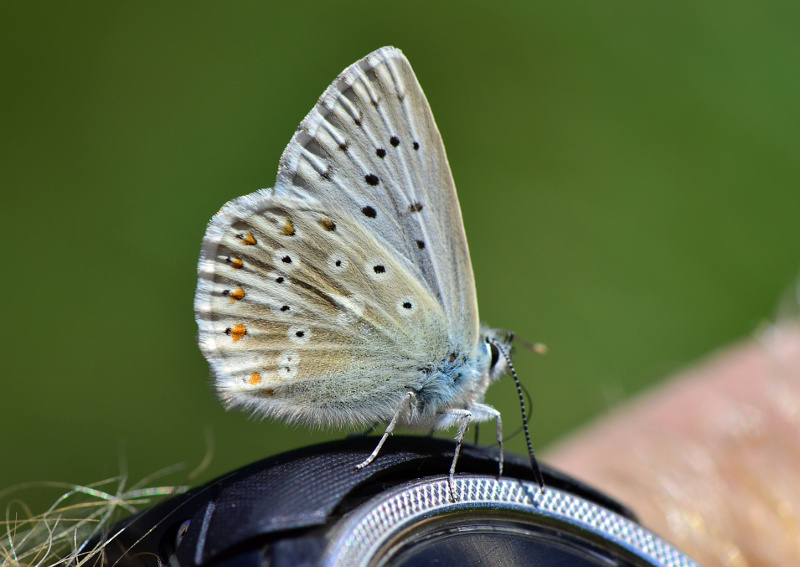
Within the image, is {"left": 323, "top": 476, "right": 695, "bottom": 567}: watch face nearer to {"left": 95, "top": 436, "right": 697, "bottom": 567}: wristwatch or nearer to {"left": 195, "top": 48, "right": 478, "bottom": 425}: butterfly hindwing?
{"left": 95, "top": 436, "right": 697, "bottom": 567}: wristwatch

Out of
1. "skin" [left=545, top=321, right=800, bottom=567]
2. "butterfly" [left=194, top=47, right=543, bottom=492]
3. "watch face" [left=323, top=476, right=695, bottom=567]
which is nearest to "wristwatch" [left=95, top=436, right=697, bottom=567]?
"watch face" [left=323, top=476, right=695, bottom=567]

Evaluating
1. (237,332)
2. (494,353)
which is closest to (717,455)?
(494,353)

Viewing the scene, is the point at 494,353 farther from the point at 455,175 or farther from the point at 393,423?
the point at 455,175

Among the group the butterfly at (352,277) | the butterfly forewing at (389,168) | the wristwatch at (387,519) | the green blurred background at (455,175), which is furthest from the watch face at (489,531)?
the green blurred background at (455,175)

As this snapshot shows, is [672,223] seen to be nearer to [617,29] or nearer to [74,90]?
[617,29]

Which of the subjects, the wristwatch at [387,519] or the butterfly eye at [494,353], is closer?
the wristwatch at [387,519]

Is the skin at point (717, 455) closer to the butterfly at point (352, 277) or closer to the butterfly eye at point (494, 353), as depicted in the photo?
the butterfly eye at point (494, 353)
